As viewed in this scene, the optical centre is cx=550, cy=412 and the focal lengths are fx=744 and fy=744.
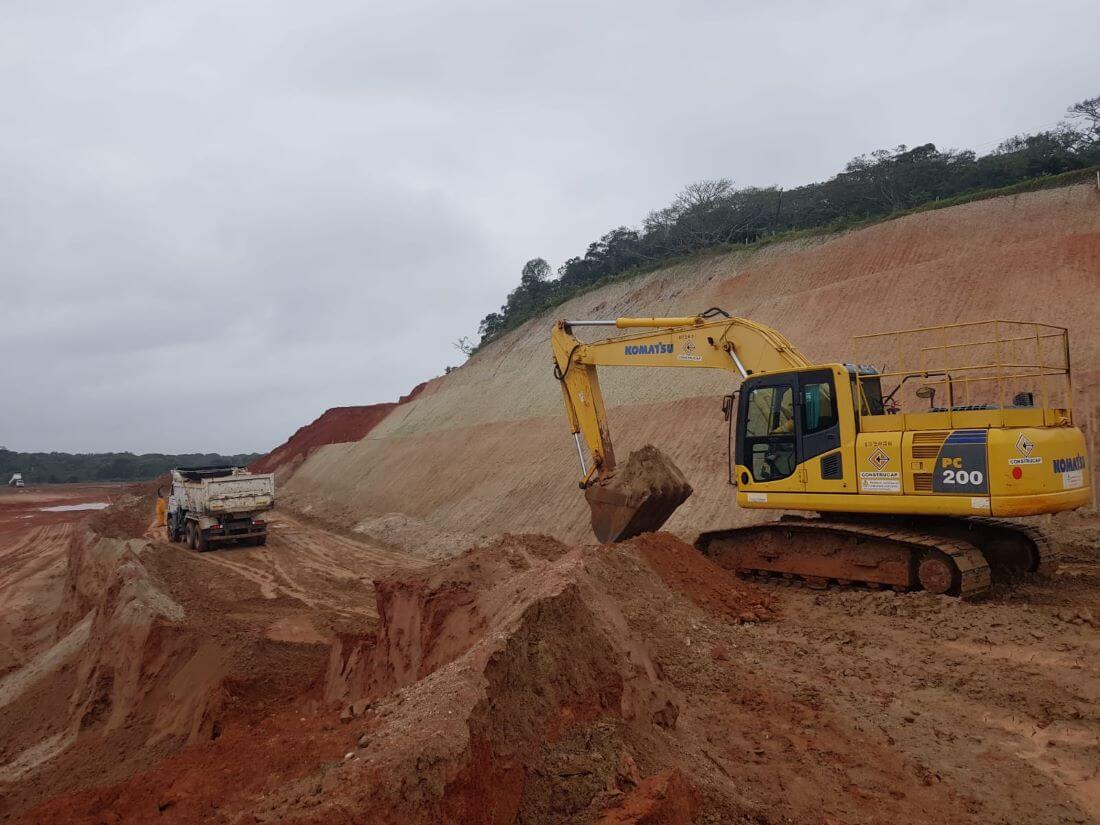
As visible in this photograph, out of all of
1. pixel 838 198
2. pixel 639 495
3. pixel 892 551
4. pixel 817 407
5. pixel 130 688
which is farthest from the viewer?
pixel 838 198

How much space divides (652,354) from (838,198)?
86.8 feet

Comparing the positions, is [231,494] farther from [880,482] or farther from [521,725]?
[521,725]

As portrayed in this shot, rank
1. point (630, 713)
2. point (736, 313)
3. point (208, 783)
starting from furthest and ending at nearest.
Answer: point (736, 313), point (630, 713), point (208, 783)

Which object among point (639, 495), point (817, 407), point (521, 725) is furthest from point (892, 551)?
point (521, 725)

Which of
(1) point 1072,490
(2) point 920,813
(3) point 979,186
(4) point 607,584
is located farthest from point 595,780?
(3) point 979,186

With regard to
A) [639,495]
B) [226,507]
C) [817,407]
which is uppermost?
[817,407]

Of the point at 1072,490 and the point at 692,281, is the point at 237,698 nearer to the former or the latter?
the point at 1072,490

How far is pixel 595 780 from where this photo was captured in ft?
13.3

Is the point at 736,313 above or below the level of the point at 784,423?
above

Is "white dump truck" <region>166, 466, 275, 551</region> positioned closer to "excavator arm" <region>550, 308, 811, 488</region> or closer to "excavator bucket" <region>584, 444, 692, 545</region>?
"excavator arm" <region>550, 308, 811, 488</region>

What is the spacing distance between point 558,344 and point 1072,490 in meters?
7.53

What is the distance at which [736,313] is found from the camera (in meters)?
27.1

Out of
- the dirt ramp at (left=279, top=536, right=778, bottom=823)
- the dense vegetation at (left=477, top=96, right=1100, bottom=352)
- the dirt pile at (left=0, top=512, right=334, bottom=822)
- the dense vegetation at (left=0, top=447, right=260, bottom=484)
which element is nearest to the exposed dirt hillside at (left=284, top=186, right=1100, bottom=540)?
the dense vegetation at (left=477, top=96, right=1100, bottom=352)

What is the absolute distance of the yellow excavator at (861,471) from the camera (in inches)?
334
